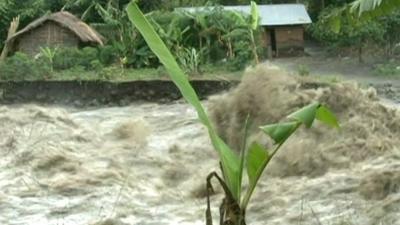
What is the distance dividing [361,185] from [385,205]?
58cm

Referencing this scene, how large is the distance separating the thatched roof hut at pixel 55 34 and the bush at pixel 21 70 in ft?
6.76

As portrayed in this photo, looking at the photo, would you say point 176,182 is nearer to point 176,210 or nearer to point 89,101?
point 176,210

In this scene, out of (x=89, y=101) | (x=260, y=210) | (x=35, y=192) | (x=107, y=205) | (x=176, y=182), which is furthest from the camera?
(x=89, y=101)

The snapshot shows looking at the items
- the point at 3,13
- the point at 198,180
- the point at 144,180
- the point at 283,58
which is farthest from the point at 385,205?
the point at 3,13

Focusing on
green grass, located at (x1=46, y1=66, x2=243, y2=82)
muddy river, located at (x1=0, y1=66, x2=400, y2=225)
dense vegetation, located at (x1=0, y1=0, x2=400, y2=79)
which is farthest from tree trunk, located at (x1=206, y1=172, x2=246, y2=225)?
dense vegetation, located at (x1=0, y1=0, x2=400, y2=79)

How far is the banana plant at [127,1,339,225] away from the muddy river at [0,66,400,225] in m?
1.35

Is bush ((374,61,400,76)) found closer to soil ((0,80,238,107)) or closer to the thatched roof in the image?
soil ((0,80,238,107))

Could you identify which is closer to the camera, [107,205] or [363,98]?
[107,205]

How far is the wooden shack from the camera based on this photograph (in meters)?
15.1

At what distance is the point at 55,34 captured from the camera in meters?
15.3

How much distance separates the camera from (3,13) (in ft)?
54.3

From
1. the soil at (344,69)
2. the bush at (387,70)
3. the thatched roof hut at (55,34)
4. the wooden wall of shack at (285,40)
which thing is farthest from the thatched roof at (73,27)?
the bush at (387,70)

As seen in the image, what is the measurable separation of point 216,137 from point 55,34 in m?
11.9

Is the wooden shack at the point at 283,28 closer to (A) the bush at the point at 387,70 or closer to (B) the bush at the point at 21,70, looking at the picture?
(A) the bush at the point at 387,70
